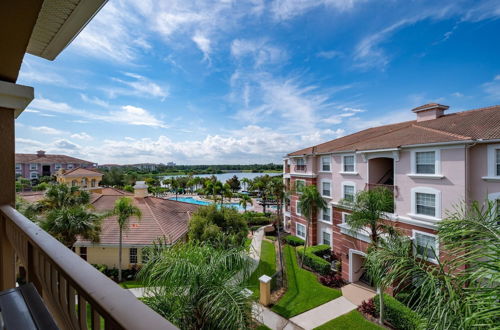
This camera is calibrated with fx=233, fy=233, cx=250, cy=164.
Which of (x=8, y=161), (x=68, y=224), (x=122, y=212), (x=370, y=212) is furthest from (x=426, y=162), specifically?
(x=68, y=224)

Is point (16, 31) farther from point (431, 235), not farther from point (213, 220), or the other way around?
point (431, 235)

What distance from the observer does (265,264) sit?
16516mm

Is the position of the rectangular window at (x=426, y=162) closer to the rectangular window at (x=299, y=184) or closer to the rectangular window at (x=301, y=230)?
the rectangular window at (x=299, y=184)

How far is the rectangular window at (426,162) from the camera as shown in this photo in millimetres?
11359

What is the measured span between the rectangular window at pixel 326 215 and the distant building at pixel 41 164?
5286 centimetres

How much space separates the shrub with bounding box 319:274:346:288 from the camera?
1378 centimetres

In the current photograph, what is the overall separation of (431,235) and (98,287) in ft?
46.7

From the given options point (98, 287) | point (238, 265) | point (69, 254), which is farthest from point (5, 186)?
point (238, 265)

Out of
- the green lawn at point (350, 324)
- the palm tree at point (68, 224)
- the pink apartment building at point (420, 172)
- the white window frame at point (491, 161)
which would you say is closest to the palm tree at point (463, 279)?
the green lawn at point (350, 324)

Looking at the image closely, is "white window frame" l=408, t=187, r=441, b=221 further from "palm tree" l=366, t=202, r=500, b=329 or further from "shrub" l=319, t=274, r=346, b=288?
"palm tree" l=366, t=202, r=500, b=329

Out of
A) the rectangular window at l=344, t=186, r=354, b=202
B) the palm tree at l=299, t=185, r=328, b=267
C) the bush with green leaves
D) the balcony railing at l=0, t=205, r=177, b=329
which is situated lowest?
the bush with green leaves

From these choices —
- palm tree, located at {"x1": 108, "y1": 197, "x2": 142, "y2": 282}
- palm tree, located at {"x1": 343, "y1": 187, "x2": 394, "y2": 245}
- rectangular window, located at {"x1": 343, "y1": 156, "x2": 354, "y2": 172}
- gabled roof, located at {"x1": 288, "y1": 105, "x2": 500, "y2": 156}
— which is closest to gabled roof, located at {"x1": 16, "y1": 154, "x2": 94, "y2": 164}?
palm tree, located at {"x1": 108, "y1": 197, "x2": 142, "y2": 282}

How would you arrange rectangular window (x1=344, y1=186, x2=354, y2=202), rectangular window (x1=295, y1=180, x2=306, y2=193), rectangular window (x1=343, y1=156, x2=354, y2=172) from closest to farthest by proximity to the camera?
rectangular window (x1=344, y1=186, x2=354, y2=202), rectangular window (x1=343, y1=156, x2=354, y2=172), rectangular window (x1=295, y1=180, x2=306, y2=193)

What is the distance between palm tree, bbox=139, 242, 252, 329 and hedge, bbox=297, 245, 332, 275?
11820 millimetres
